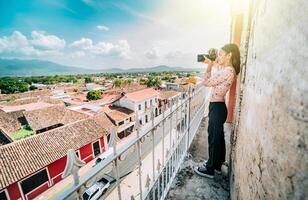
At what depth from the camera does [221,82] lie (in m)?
2.28

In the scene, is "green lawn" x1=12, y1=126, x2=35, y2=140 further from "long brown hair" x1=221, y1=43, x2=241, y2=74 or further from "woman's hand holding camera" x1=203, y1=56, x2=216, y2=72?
"long brown hair" x1=221, y1=43, x2=241, y2=74

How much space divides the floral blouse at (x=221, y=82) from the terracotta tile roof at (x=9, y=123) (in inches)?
869

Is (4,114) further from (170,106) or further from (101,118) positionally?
(170,106)

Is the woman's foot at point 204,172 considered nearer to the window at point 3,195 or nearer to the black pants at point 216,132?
the black pants at point 216,132

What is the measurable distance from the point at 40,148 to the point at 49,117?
675cm

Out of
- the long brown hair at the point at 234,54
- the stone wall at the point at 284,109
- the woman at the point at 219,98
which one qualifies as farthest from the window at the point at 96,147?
the stone wall at the point at 284,109

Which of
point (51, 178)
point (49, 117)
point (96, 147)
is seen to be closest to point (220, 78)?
point (51, 178)

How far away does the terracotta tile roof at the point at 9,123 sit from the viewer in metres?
17.3

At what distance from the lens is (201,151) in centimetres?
336

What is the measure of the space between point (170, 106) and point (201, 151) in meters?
1.67

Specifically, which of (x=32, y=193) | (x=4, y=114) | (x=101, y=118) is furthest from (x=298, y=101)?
(x=4, y=114)

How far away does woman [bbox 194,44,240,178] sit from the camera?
2.27 metres

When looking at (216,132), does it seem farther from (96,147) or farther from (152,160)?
(96,147)

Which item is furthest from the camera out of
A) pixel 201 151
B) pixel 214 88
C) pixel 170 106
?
pixel 201 151
